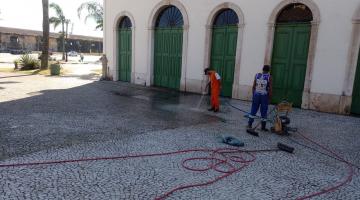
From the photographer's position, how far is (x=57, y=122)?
24.8ft

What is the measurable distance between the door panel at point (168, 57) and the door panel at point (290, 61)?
4747 mm

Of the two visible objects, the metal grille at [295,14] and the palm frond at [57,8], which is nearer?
the metal grille at [295,14]

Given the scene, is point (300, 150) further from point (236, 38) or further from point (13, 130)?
point (236, 38)

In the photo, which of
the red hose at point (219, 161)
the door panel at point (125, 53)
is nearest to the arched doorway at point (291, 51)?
the red hose at point (219, 161)

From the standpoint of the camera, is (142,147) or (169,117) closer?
(142,147)

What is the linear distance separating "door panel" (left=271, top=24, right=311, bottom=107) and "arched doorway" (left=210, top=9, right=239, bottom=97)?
180cm

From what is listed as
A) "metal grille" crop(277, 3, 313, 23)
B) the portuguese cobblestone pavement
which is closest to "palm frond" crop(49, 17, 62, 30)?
the portuguese cobblestone pavement

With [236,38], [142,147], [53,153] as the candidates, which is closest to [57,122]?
[53,153]

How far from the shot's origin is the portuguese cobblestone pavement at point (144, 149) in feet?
13.8

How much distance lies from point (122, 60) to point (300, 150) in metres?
13.0

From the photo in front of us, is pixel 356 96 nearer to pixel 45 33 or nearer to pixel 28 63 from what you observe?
pixel 45 33

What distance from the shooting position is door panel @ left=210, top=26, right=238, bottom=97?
12.4 metres

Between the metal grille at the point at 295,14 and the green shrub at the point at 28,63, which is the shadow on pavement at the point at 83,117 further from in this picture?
the green shrub at the point at 28,63

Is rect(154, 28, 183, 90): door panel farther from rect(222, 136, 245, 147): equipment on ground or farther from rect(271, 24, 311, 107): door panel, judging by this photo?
rect(222, 136, 245, 147): equipment on ground
